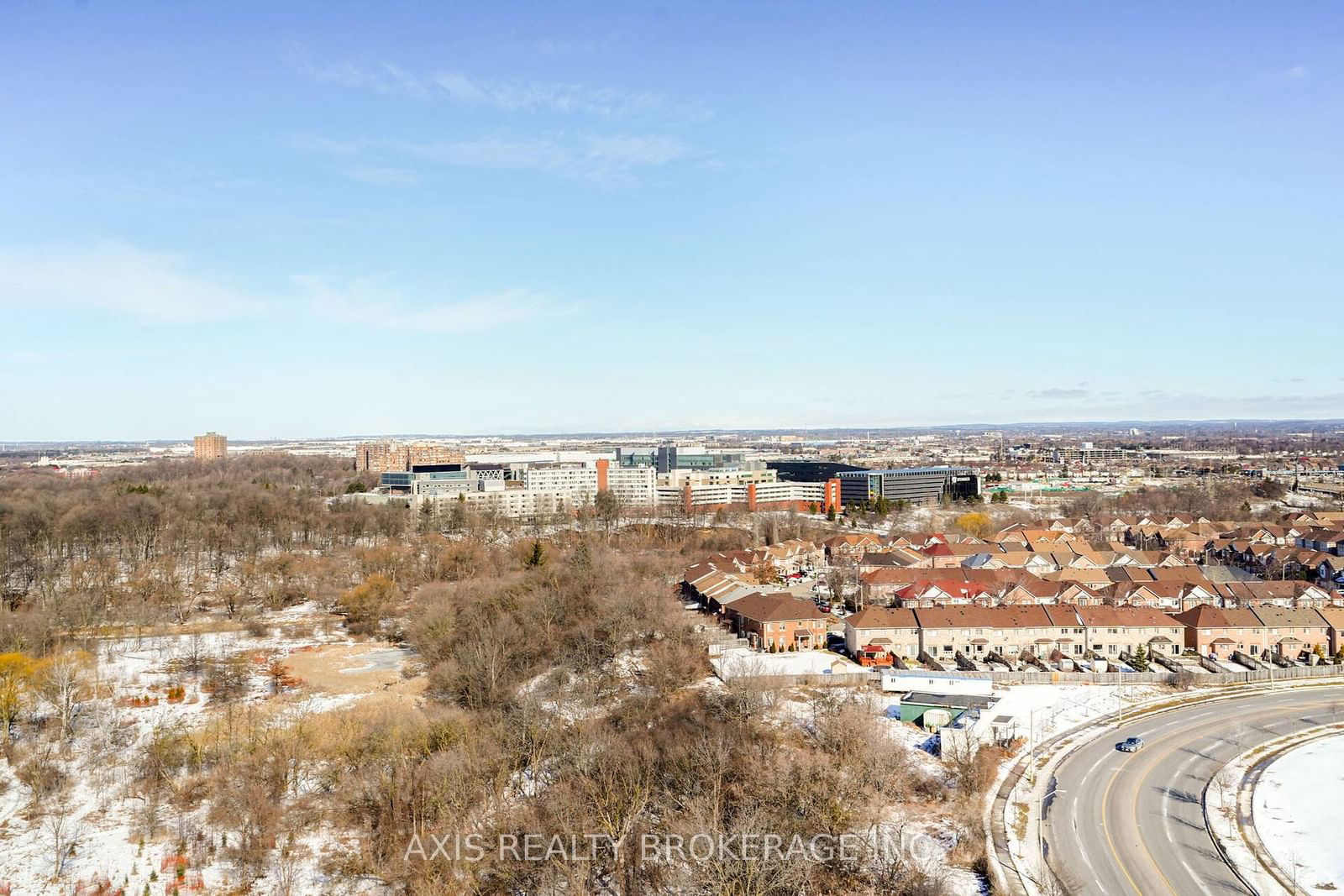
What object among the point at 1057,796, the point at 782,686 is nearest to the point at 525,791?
the point at 782,686

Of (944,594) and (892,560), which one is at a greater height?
(892,560)

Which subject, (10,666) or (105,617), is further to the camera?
(105,617)

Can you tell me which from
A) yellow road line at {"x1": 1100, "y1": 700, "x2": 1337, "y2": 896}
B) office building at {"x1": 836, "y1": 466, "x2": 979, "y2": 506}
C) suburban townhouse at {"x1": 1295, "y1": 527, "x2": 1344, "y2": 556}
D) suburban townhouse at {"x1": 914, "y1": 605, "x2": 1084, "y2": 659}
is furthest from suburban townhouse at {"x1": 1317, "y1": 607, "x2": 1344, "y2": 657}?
office building at {"x1": 836, "y1": 466, "x2": 979, "y2": 506}

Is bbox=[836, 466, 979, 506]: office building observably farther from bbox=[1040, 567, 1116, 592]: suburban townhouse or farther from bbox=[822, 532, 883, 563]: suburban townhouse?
bbox=[1040, 567, 1116, 592]: suburban townhouse

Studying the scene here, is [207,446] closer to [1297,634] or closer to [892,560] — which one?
[892,560]

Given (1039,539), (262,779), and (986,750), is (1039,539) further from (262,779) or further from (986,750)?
(262,779)

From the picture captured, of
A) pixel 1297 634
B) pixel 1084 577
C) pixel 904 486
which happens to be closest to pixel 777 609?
pixel 1084 577
